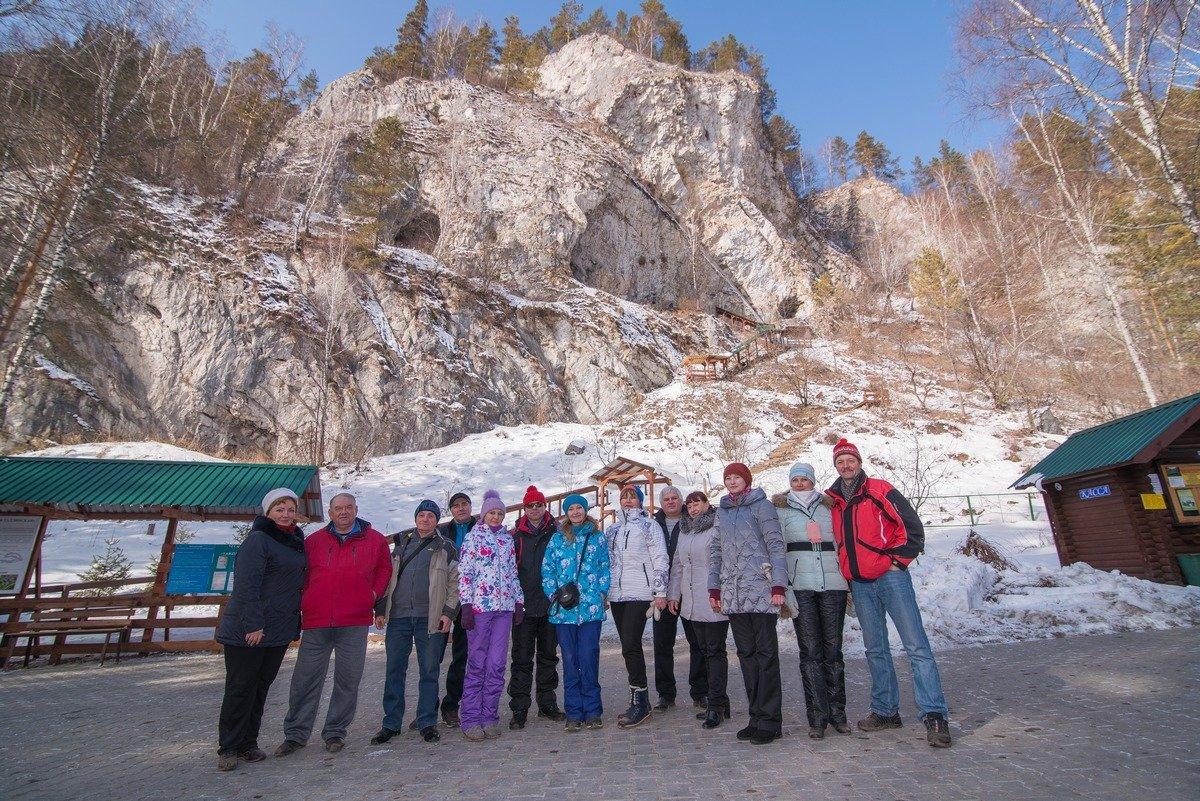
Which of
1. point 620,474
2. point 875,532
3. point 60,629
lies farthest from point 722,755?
point 620,474

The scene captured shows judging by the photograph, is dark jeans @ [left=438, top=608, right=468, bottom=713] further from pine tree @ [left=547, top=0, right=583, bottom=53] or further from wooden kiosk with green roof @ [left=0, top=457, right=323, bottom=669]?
pine tree @ [left=547, top=0, right=583, bottom=53]

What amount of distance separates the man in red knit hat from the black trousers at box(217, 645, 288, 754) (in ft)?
5.95

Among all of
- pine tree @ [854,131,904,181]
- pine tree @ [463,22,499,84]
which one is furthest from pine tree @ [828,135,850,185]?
pine tree @ [463,22,499,84]

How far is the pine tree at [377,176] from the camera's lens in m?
27.8

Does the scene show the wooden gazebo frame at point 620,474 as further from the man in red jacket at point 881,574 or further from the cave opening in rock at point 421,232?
the cave opening in rock at point 421,232

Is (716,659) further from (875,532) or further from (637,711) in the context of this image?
(875,532)

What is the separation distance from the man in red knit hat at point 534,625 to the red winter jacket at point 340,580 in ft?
3.84

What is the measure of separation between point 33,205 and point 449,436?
→ 14.9 metres

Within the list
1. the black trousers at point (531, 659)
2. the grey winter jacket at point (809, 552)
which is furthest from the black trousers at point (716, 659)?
the black trousers at point (531, 659)

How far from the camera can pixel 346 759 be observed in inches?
152

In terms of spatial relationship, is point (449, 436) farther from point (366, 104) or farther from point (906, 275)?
point (906, 275)

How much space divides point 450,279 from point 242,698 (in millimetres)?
26897

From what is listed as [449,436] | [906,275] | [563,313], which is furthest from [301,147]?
[906,275]

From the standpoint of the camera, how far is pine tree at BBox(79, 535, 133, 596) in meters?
10.7
